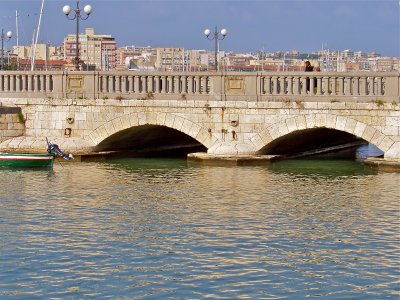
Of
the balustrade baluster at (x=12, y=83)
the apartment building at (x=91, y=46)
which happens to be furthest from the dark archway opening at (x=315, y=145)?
the apartment building at (x=91, y=46)

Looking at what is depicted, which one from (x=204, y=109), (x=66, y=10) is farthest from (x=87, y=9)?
(x=204, y=109)

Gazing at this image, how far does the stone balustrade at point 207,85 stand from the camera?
99.1 feet

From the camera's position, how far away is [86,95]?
33156mm

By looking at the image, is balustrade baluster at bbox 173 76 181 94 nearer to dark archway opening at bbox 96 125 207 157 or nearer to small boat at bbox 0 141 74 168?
dark archway opening at bbox 96 125 207 157

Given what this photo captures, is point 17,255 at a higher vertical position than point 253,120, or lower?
lower

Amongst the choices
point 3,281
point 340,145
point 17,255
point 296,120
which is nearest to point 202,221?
point 17,255

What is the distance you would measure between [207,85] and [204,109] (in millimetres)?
940

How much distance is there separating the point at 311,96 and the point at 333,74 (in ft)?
2.96

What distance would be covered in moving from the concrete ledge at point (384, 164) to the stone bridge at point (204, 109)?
198mm

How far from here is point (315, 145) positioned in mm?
36125

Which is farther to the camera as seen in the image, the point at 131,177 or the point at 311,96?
the point at 311,96

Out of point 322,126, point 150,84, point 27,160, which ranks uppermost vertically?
point 150,84

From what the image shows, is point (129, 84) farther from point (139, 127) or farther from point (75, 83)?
point (75, 83)

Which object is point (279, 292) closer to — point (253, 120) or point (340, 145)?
point (253, 120)
